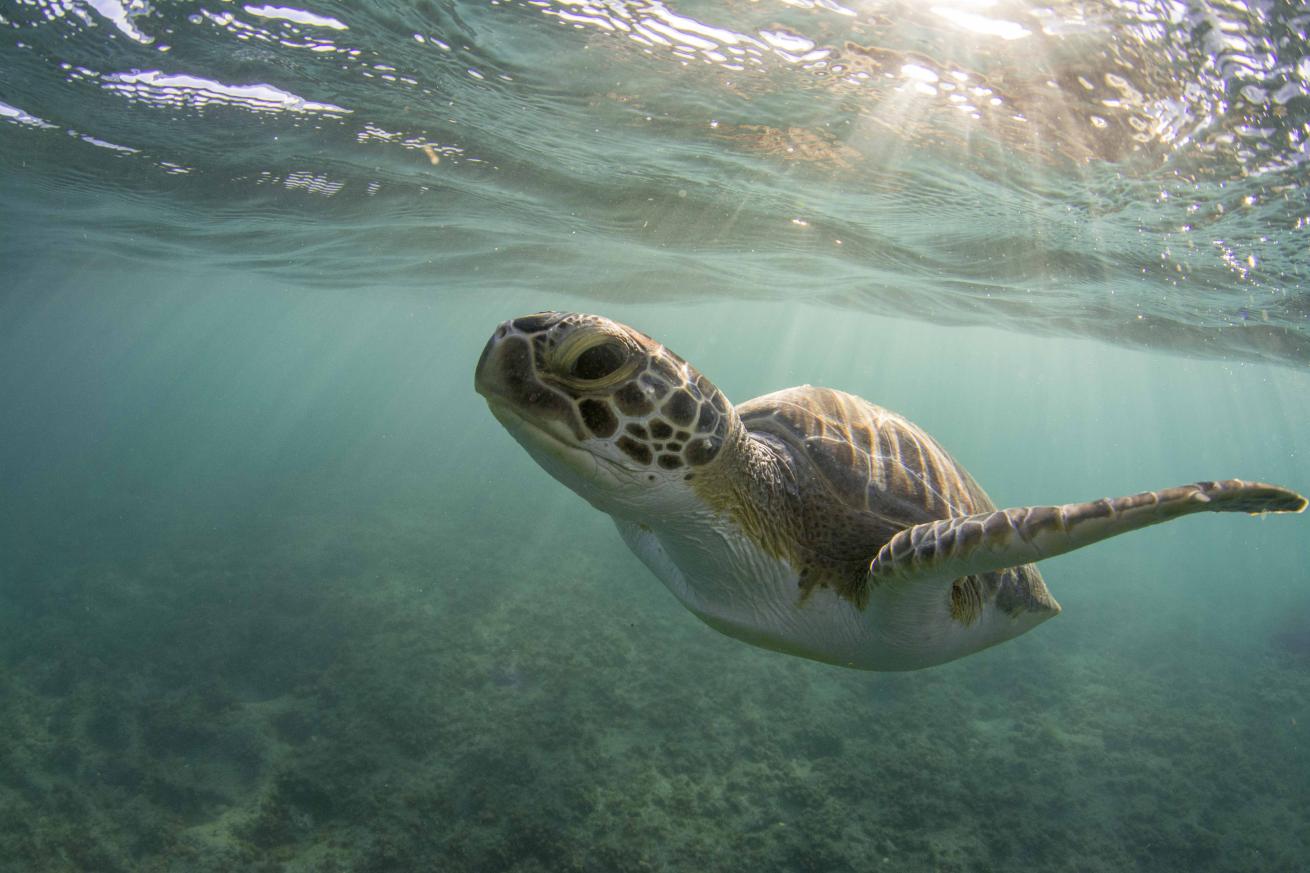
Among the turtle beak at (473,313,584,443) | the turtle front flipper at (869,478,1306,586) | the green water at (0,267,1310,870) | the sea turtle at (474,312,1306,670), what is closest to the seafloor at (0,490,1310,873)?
the green water at (0,267,1310,870)

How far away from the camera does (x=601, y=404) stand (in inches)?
75.4

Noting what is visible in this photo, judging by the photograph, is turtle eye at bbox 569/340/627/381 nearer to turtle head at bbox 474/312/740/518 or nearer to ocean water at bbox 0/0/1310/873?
turtle head at bbox 474/312/740/518

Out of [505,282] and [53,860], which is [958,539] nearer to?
[53,860]

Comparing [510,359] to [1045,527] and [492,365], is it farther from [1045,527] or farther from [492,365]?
[1045,527]

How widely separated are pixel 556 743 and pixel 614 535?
9.17 meters

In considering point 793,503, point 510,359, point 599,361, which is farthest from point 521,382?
point 793,503

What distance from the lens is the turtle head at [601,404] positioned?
185 centimetres

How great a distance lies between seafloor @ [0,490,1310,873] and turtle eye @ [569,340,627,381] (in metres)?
5.32

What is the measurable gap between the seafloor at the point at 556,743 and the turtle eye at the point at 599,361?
532cm

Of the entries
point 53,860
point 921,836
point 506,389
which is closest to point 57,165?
point 53,860

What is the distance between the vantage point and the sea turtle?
73.3 inches

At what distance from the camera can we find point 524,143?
338 inches

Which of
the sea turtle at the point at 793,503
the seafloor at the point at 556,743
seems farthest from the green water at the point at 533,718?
the sea turtle at the point at 793,503

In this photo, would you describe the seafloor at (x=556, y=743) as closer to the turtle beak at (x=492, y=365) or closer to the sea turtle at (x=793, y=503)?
the sea turtle at (x=793, y=503)
